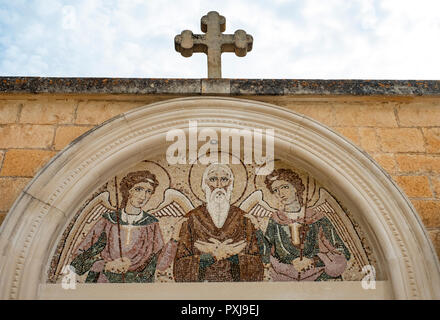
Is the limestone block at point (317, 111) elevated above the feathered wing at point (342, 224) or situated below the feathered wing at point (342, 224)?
above

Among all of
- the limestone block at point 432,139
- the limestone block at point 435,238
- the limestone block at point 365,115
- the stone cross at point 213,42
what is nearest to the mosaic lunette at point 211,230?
the limestone block at point 435,238

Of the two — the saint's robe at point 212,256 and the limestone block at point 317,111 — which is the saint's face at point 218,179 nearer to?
the saint's robe at point 212,256

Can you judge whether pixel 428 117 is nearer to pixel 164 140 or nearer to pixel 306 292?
pixel 306 292

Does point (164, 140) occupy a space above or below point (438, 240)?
above

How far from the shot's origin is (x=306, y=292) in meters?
2.76

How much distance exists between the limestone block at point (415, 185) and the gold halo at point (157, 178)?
1.72 meters

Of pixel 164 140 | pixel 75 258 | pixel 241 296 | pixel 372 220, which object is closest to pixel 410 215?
pixel 372 220

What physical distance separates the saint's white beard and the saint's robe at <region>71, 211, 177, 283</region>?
356mm

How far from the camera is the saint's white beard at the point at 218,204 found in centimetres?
310

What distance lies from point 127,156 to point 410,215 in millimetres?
2041

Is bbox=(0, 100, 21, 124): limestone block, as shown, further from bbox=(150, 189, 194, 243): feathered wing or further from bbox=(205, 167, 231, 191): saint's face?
bbox=(205, 167, 231, 191): saint's face

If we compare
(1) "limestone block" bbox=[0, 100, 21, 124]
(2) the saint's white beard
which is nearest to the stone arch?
(2) the saint's white beard

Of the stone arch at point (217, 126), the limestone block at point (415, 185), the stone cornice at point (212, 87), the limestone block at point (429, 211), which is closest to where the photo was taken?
the stone arch at point (217, 126)

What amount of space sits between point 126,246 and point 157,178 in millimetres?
575
